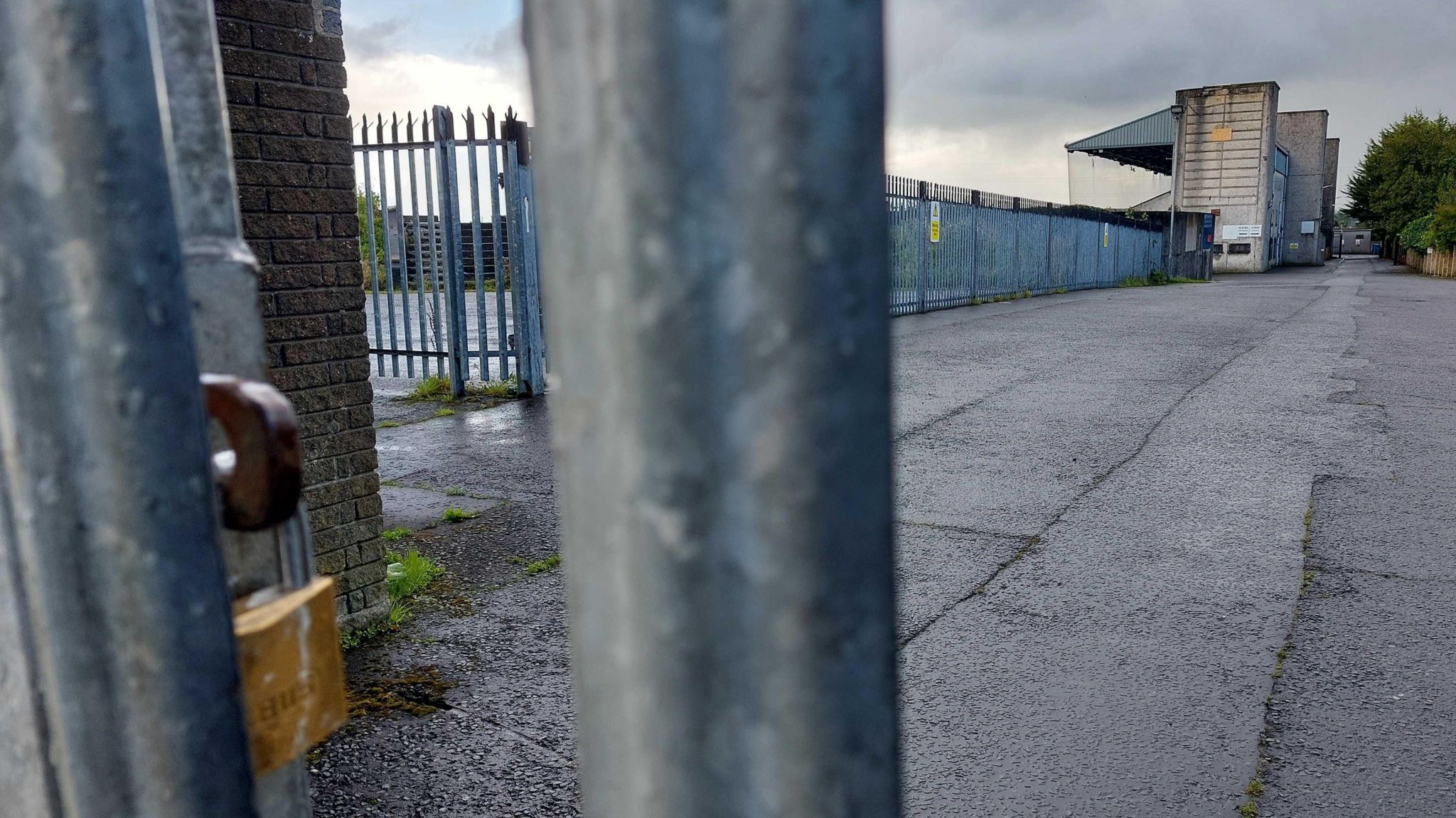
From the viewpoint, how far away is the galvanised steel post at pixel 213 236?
84 cm

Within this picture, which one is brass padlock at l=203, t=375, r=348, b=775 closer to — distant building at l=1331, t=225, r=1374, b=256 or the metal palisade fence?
the metal palisade fence

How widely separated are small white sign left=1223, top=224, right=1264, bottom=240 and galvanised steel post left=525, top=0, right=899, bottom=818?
4951 centimetres

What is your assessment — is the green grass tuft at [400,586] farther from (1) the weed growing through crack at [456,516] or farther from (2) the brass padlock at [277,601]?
(2) the brass padlock at [277,601]

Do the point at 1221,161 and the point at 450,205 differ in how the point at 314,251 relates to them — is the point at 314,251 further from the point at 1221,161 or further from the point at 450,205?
the point at 1221,161

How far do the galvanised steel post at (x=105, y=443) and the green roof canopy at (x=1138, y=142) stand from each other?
5246 centimetres

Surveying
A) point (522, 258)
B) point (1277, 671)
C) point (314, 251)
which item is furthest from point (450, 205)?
point (1277, 671)

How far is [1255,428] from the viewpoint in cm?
736

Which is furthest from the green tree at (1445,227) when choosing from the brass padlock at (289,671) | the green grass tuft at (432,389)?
the brass padlock at (289,671)

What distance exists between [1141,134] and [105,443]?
5427cm

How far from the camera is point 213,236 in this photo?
88 centimetres

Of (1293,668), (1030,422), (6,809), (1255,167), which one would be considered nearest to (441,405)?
(1030,422)

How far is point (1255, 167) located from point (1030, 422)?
42.4 metres

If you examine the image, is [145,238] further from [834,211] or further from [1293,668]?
[1293,668]

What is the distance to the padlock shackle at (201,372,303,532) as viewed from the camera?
81 cm
